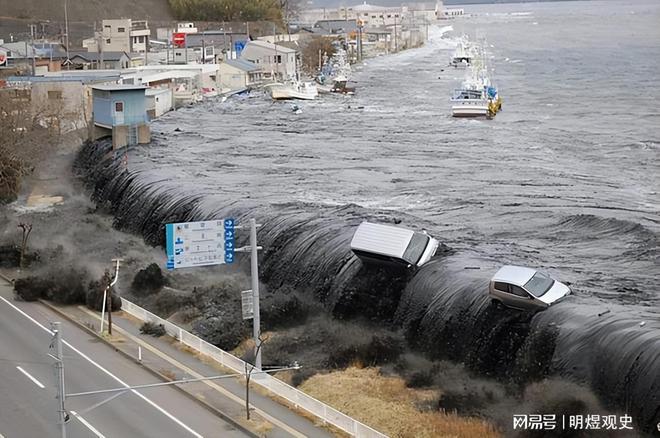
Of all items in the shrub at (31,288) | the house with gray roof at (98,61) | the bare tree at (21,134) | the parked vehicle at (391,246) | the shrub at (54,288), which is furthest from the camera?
the house with gray roof at (98,61)

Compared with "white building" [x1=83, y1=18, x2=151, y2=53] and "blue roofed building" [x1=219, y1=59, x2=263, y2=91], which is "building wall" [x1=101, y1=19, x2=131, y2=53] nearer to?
"white building" [x1=83, y1=18, x2=151, y2=53]

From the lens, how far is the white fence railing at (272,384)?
42.9 ft

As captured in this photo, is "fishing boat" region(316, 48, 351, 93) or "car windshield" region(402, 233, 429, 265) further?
"fishing boat" region(316, 48, 351, 93)

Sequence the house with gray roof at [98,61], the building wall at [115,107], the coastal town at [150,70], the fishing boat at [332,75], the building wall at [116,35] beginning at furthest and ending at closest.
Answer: the building wall at [116,35], the fishing boat at [332,75], the house with gray roof at [98,61], the coastal town at [150,70], the building wall at [115,107]

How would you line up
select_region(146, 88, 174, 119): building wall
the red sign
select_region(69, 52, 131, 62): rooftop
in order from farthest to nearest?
1. the red sign
2. select_region(69, 52, 131, 62): rooftop
3. select_region(146, 88, 174, 119): building wall

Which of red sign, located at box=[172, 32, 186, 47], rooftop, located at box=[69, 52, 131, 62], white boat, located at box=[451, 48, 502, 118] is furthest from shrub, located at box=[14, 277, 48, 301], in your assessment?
red sign, located at box=[172, 32, 186, 47]

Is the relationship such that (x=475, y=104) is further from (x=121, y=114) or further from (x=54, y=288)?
(x=54, y=288)

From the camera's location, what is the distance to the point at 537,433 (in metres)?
13.0

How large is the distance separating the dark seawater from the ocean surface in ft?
0.31

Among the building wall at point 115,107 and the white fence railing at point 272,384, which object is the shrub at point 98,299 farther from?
the building wall at point 115,107

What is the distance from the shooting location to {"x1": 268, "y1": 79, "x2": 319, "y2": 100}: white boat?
56.9 meters

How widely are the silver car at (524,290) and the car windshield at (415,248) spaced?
231cm

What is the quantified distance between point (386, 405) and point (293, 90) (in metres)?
44.5

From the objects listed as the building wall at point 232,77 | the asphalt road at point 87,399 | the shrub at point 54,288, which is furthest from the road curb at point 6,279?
the building wall at point 232,77
